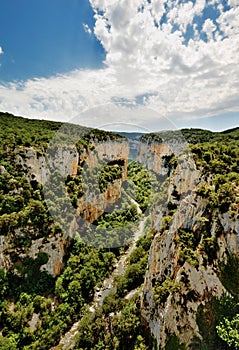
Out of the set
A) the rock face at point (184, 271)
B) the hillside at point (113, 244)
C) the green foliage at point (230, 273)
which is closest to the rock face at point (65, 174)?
the hillside at point (113, 244)

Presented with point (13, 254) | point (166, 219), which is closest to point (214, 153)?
point (166, 219)

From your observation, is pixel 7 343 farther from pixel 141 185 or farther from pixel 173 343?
pixel 141 185

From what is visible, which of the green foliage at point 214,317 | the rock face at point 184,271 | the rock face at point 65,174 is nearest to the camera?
the green foliage at point 214,317

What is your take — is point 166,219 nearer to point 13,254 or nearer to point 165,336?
point 165,336

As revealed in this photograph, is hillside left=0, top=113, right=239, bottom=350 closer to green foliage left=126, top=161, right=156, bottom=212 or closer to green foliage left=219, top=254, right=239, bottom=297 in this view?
green foliage left=219, top=254, right=239, bottom=297

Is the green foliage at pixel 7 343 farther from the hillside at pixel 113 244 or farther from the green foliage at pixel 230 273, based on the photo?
the green foliage at pixel 230 273

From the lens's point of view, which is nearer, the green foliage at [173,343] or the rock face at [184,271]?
the rock face at [184,271]
